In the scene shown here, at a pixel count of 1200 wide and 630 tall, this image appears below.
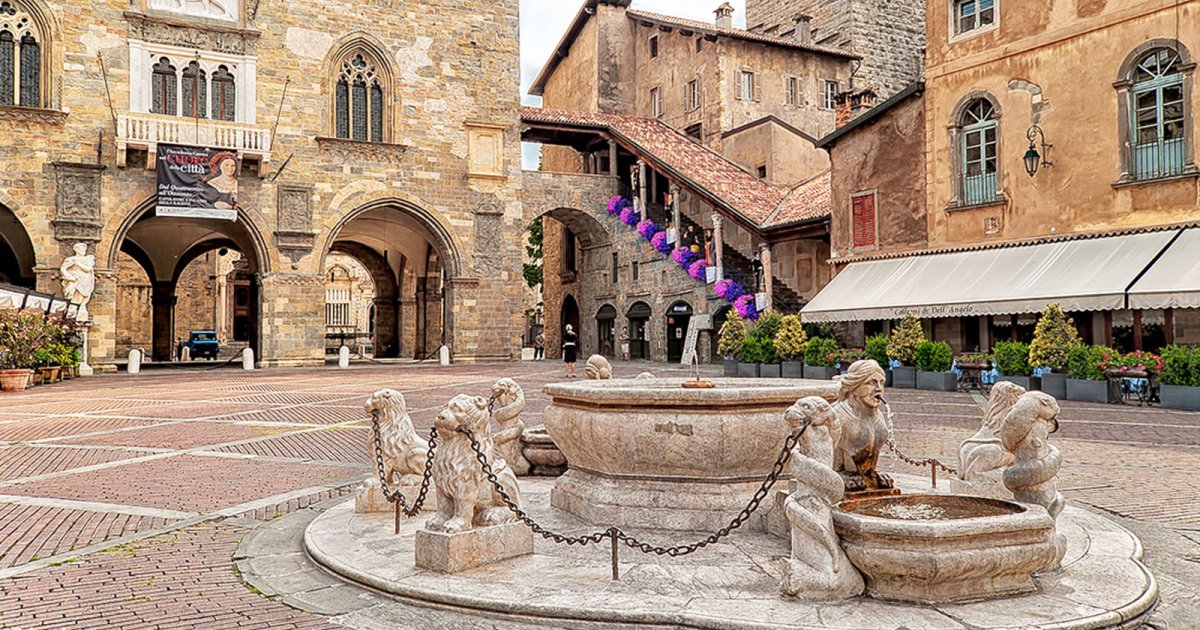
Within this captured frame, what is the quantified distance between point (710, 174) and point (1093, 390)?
16751 mm

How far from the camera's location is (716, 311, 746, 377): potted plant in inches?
915

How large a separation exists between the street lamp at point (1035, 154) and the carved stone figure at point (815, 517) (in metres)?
16.6

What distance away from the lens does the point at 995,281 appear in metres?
18.6

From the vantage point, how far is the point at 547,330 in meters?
40.9

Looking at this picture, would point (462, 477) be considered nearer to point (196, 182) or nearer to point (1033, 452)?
point (1033, 452)

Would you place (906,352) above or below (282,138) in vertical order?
below

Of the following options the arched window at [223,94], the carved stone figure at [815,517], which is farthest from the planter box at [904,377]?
the arched window at [223,94]

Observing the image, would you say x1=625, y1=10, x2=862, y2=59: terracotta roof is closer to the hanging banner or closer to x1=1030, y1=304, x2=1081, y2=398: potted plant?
the hanging banner

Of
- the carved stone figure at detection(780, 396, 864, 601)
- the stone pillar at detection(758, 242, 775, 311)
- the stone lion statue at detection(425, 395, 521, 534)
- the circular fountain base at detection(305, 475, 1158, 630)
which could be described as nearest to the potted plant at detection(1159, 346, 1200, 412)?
the circular fountain base at detection(305, 475, 1158, 630)

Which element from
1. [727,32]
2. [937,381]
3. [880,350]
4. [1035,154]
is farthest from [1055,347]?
[727,32]

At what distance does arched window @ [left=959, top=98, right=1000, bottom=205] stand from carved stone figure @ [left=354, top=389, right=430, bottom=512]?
686 inches

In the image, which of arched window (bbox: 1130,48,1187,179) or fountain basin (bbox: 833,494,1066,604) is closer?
fountain basin (bbox: 833,494,1066,604)

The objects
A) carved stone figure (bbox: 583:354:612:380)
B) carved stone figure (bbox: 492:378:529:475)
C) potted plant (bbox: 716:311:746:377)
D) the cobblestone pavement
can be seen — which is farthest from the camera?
potted plant (bbox: 716:311:746:377)

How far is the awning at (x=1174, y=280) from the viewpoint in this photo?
14.9 meters
